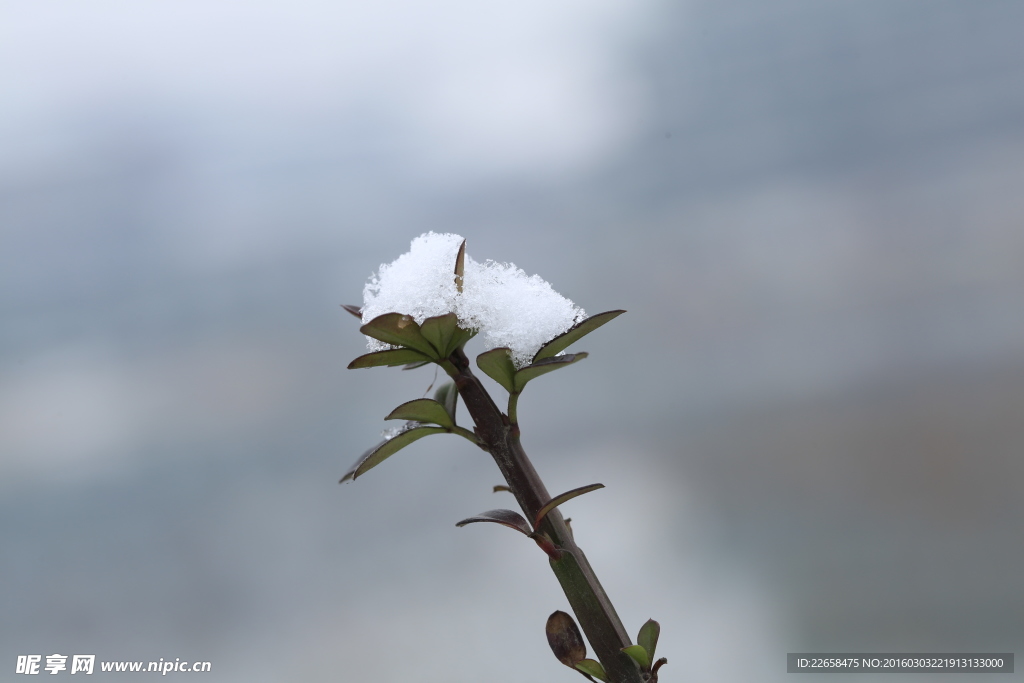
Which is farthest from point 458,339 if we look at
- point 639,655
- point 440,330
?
point 639,655

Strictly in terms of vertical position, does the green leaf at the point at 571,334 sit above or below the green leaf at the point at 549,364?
above

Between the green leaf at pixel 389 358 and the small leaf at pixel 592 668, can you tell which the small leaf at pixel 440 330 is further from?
the small leaf at pixel 592 668

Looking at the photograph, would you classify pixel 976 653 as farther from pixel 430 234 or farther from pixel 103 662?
pixel 103 662

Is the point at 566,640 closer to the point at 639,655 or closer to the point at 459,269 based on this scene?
the point at 639,655

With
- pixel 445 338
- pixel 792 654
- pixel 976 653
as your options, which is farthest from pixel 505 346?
pixel 976 653

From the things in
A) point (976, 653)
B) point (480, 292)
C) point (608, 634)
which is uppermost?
point (480, 292)

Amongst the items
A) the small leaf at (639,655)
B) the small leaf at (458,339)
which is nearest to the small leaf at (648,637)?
the small leaf at (639,655)

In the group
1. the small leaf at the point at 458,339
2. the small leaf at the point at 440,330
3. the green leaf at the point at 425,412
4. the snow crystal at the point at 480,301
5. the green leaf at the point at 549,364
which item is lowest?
the green leaf at the point at 425,412

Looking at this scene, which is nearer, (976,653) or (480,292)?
(480,292)
